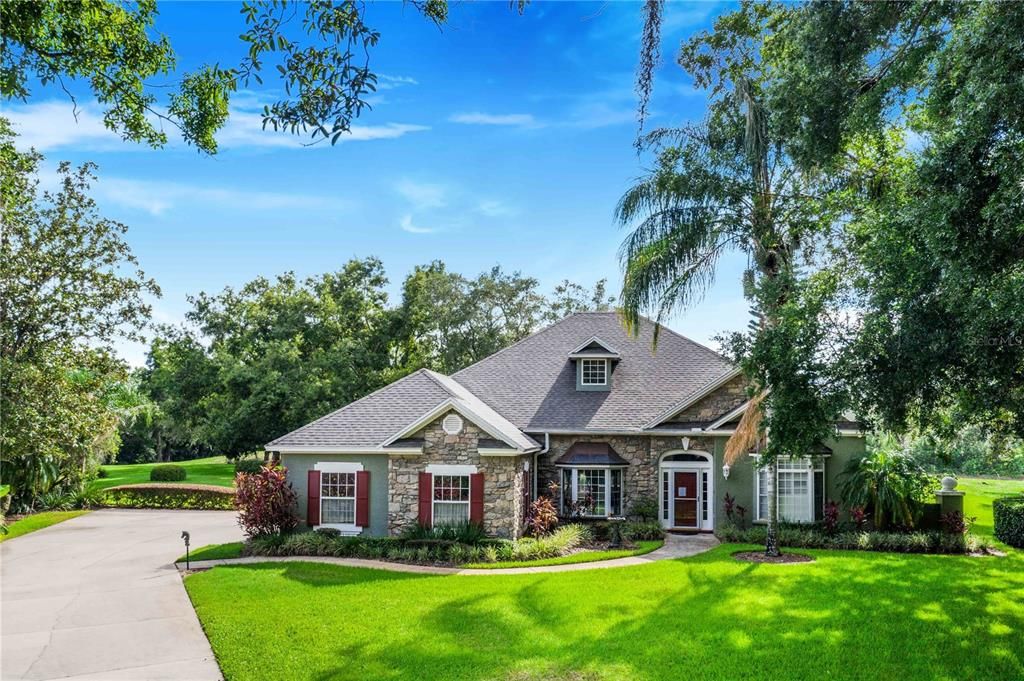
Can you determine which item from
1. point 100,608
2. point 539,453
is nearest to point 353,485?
point 539,453

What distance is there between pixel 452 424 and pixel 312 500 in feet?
14.7

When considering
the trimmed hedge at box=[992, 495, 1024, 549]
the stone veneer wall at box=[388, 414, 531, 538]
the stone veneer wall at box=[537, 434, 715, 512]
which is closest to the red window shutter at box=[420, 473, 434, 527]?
the stone veneer wall at box=[388, 414, 531, 538]

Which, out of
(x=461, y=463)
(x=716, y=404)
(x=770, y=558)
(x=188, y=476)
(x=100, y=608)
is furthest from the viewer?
(x=188, y=476)

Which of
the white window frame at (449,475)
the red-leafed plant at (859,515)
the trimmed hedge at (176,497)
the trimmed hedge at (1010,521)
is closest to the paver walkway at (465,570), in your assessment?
the white window frame at (449,475)

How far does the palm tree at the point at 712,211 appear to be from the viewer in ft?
50.8

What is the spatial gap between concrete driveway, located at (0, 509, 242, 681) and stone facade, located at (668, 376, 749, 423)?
14.0 metres

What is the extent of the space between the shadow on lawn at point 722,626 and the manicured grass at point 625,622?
32mm

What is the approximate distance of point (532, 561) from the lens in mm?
15844

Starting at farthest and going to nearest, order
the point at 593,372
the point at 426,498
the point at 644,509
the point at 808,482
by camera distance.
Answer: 1. the point at 593,372
2. the point at 644,509
3. the point at 808,482
4. the point at 426,498

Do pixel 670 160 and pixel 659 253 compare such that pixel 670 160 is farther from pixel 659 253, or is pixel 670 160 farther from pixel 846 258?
pixel 846 258

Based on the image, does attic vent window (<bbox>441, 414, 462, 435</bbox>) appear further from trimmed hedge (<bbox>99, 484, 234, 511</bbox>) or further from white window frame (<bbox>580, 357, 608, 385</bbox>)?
trimmed hedge (<bbox>99, 484, 234, 511</bbox>)

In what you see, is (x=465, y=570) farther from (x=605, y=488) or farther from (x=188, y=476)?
(x=188, y=476)

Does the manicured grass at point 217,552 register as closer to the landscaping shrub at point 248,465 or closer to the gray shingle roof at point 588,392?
the gray shingle roof at point 588,392

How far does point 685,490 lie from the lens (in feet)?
67.8
